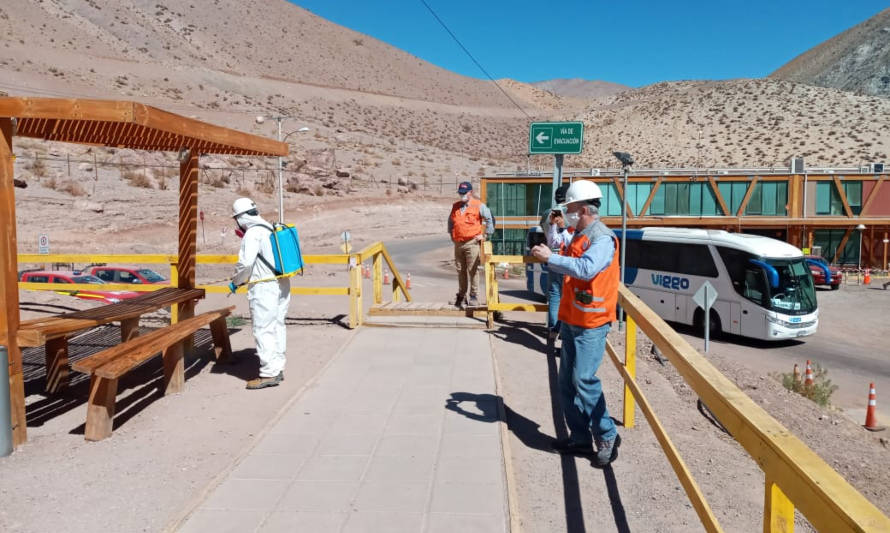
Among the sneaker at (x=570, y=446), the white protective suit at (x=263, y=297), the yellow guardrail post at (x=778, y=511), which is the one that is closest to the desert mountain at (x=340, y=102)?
the white protective suit at (x=263, y=297)

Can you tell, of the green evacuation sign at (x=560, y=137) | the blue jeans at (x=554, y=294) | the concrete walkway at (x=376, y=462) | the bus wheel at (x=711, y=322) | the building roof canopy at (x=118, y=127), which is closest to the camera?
the concrete walkway at (x=376, y=462)

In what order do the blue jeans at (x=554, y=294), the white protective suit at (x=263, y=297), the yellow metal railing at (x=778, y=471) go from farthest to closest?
the blue jeans at (x=554, y=294) < the white protective suit at (x=263, y=297) < the yellow metal railing at (x=778, y=471)

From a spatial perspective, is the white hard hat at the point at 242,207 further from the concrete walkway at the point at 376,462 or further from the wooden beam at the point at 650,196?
the wooden beam at the point at 650,196

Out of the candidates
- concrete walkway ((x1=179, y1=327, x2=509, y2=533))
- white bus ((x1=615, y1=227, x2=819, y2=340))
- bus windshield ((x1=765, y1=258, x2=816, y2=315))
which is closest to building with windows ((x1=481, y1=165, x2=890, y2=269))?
white bus ((x1=615, y1=227, x2=819, y2=340))

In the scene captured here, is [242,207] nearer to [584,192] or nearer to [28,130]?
[28,130]

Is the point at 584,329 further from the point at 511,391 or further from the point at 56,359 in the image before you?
the point at 56,359

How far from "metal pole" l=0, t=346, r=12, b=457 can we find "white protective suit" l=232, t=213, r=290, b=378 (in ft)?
6.74

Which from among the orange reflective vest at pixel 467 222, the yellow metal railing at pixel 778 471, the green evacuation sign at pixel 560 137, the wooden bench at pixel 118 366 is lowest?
the wooden bench at pixel 118 366

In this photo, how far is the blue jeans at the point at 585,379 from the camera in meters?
4.74

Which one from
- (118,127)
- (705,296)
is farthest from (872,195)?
(118,127)

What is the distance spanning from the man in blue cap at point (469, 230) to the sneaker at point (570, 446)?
4970 mm

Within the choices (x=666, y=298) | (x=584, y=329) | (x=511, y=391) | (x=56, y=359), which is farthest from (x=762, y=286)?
(x=56, y=359)

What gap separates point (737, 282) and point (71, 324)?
16375mm

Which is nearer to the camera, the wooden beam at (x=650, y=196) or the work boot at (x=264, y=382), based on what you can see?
the work boot at (x=264, y=382)
